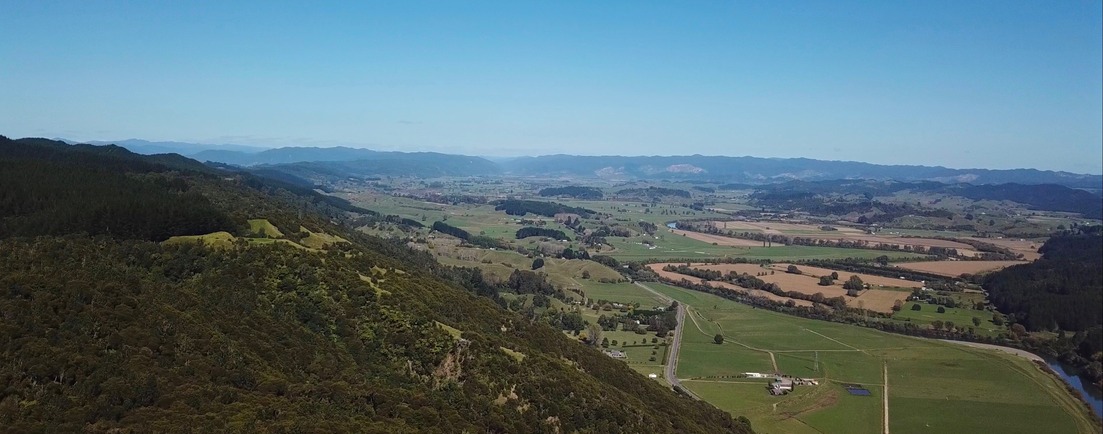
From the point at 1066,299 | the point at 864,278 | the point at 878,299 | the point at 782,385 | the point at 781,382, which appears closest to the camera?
the point at 1066,299

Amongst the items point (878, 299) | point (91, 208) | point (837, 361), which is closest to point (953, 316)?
point (878, 299)

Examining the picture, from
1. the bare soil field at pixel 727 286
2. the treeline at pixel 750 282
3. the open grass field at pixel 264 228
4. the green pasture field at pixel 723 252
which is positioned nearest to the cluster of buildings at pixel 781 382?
the treeline at pixel 750 282

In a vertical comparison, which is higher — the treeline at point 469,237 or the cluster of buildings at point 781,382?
the treeline at point 469,237

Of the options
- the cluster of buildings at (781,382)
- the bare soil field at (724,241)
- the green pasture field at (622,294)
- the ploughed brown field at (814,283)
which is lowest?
the green pasture field at (622,294)

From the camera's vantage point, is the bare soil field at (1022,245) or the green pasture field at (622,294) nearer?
the green pasture field at (622,294)

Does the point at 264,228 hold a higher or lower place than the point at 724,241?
higher

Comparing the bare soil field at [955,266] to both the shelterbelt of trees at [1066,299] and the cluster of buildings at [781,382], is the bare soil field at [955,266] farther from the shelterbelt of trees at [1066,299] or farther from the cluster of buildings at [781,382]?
the cluster of buildings at [781,382]

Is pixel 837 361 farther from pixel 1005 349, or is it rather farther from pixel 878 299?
pixel 878 299

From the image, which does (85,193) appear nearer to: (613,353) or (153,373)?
(153,373)
